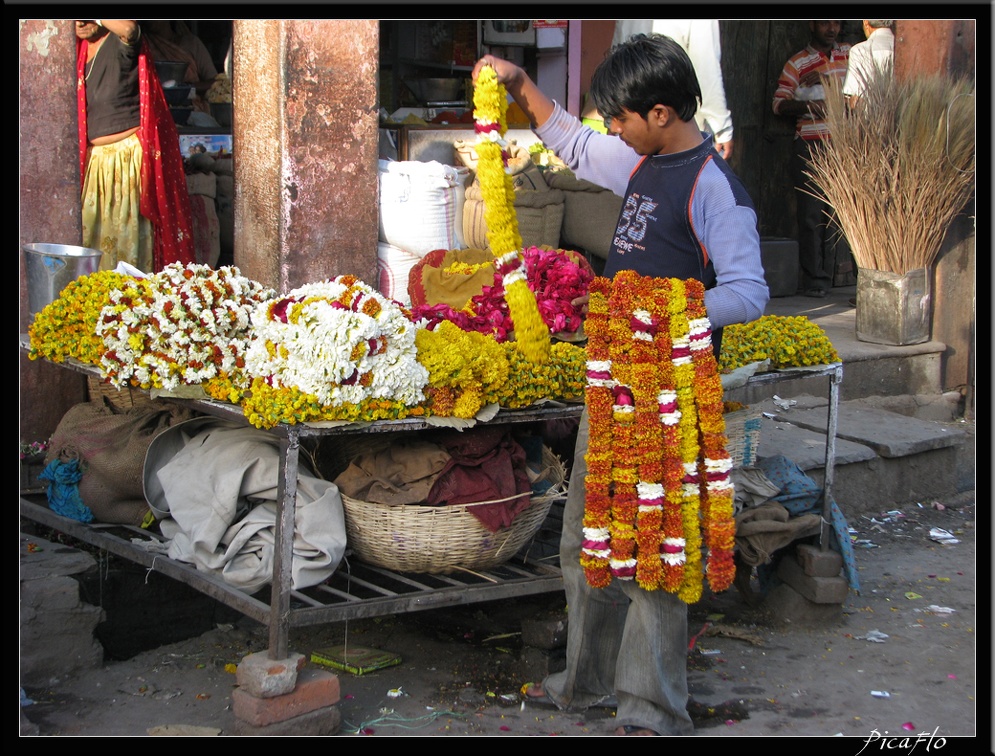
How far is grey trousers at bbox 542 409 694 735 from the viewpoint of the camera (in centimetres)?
342

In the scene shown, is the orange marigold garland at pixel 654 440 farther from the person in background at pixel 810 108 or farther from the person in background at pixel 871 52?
the person in background at pixel 810 108

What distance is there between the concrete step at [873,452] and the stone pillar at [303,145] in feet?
7.82

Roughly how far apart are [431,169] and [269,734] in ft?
10.6

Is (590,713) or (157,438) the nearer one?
(590,713)

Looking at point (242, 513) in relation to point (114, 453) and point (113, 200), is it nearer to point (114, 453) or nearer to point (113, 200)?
point (114, 453)

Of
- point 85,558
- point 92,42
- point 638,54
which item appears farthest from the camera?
point 92,42

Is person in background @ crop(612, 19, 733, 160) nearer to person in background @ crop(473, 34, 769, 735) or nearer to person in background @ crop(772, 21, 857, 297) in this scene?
person in background @ crop(473, 34, 769, 735)

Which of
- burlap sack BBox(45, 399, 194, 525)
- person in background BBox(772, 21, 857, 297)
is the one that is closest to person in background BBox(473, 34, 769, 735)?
burlap sack BBox(45, 399, 194, 525)

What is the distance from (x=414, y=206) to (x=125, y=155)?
1.48 m

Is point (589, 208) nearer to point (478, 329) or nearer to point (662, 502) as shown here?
point (478, 329)

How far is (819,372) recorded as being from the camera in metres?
4.39
